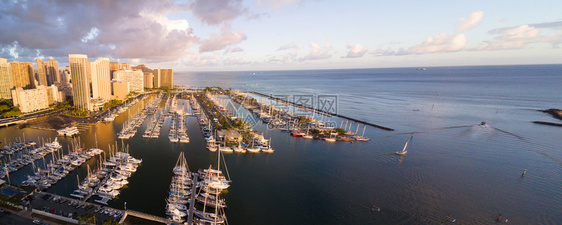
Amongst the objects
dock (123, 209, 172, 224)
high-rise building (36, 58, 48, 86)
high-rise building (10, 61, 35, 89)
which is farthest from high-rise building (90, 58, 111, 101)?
dock (123, 209, 172, 224)

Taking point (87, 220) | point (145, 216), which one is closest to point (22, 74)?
point (87, 220)

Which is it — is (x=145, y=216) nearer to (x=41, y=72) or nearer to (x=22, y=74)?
(x=22, y=74)

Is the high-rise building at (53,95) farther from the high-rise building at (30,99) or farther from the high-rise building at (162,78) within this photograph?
the high-rise building at (162,78)

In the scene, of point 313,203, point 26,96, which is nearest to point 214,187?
point 313,203

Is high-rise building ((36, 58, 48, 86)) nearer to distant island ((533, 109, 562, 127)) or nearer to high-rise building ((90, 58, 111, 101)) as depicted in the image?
high-rise building ((90, 58, 111, 101))

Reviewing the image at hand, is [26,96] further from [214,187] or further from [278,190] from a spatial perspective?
[278,190]

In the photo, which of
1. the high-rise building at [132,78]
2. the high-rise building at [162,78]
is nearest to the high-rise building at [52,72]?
the high-rise building at [132,78]

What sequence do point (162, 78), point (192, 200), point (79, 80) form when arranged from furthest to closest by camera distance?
point (162, 78), point (79, 80), point (192, 200)
